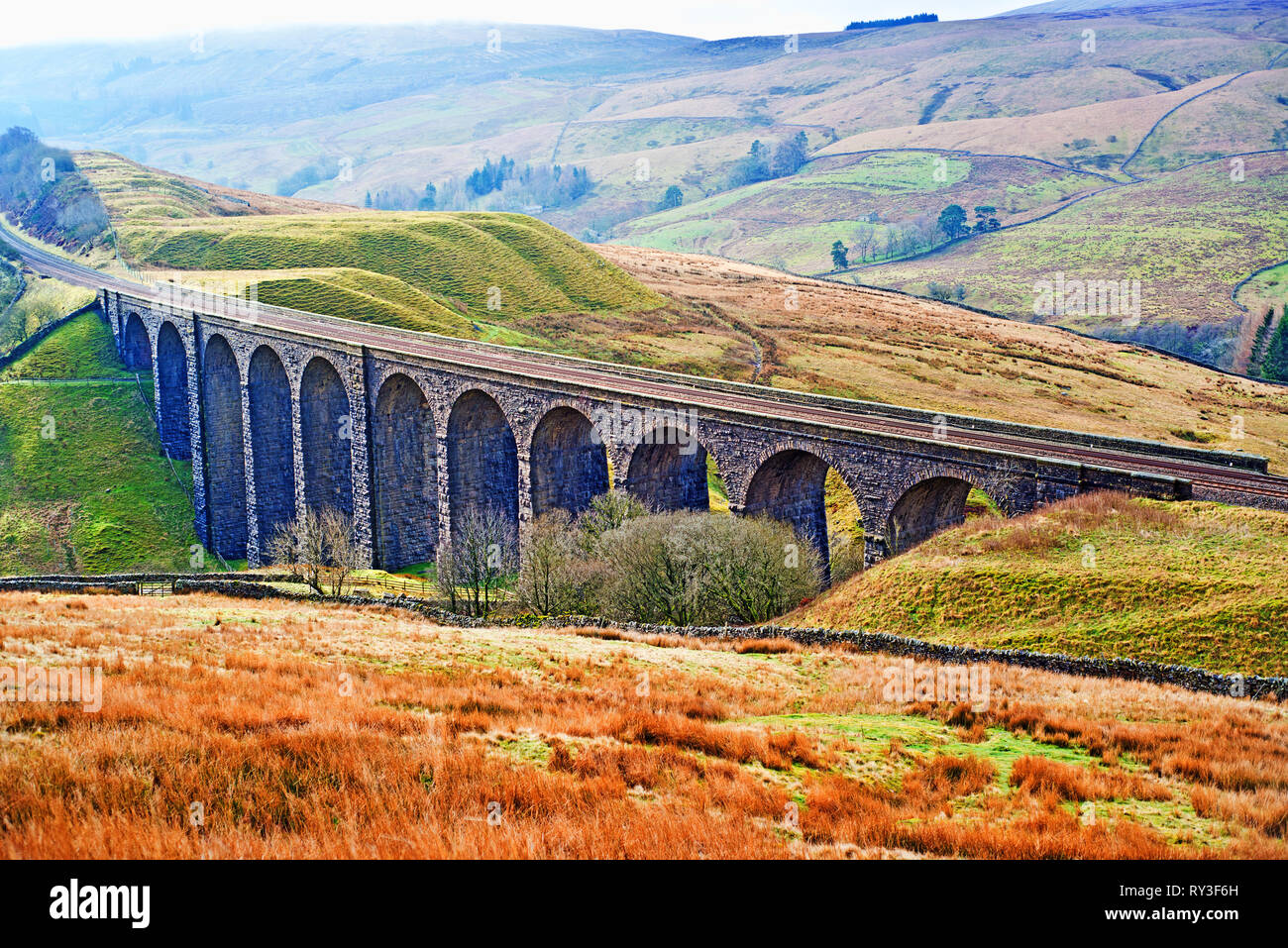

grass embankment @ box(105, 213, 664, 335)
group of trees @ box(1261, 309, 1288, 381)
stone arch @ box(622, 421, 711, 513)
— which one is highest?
grass embankment @ box(105, 213, 664, 335)

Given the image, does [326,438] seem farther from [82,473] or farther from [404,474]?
[82,473]

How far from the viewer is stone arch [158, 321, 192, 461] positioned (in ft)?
240

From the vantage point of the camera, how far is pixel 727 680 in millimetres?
21469

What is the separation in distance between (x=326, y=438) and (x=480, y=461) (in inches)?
559

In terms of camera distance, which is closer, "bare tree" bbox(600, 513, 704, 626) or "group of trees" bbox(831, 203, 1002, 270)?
"bare tree" bbox(600, 513, 704, 626)

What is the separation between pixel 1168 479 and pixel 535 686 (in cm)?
2209

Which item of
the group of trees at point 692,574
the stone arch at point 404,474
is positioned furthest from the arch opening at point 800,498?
the stone arch at point 404,474

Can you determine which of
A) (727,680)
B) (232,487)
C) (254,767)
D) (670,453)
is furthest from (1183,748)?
(232,487)

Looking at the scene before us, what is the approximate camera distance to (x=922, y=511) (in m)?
34.4

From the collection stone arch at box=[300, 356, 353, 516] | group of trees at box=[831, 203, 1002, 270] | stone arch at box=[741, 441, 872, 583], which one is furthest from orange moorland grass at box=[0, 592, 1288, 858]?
group of trees at box=[831, 203, 1002, 270]

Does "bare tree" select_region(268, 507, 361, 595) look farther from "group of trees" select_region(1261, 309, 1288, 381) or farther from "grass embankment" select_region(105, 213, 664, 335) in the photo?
"group of trees" select_region(1261, 309, 1288, 381)

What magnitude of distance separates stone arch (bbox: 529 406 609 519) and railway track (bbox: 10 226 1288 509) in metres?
2.18

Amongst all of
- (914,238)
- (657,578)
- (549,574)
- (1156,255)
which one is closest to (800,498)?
(657,578)
